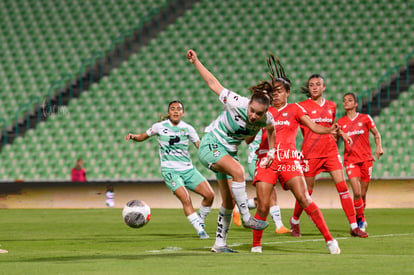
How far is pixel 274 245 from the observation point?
9.72 meters

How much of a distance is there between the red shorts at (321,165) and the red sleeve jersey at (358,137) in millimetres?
1519

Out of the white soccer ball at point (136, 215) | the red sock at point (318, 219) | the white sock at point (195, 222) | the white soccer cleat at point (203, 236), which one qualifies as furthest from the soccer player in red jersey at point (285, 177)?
the white soccer ball at point (136, 215)

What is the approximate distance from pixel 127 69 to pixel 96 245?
605 inches

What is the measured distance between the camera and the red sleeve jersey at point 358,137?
12750 millimetres

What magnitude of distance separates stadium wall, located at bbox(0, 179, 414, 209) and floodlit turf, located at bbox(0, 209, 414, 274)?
88.4 inches

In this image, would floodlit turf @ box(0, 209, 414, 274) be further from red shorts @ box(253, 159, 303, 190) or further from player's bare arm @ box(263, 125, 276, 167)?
player's bare arm @ box(263, 125, 276, 167)

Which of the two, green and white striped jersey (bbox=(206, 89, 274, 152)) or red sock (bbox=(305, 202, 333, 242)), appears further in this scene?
red sock (bbox=(305, 202, 333, 242))

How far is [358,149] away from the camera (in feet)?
42.0

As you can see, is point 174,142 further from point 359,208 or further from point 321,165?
point 359,208

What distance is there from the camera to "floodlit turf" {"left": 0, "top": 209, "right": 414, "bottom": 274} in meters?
6.77

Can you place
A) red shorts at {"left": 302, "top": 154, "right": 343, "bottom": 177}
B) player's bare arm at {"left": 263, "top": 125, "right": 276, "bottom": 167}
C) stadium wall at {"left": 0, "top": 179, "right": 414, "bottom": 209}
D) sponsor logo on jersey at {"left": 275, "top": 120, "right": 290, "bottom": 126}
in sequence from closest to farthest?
1. player's bare arm at {"left": 263, "top": 125, "right": 276, "bottom": 167}
2. sponsor logo on jersey at {"left": 275, "top": 120, "right": 290, "bottom": 126}
3. red shorts at {"left": 302, "top": 154, "right": 343, "bottom": 177}
4. stadium wall at {"left": 0, "top": 179, "right": 414, "bottom": 209}

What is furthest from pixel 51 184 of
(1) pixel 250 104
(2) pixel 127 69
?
(1) pixel 250 104

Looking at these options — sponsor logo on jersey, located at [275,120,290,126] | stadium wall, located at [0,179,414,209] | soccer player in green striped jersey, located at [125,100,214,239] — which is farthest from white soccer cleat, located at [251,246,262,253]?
stadium wall, located at [0,179,414,209]

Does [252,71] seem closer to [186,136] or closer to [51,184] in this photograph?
[51,184]
